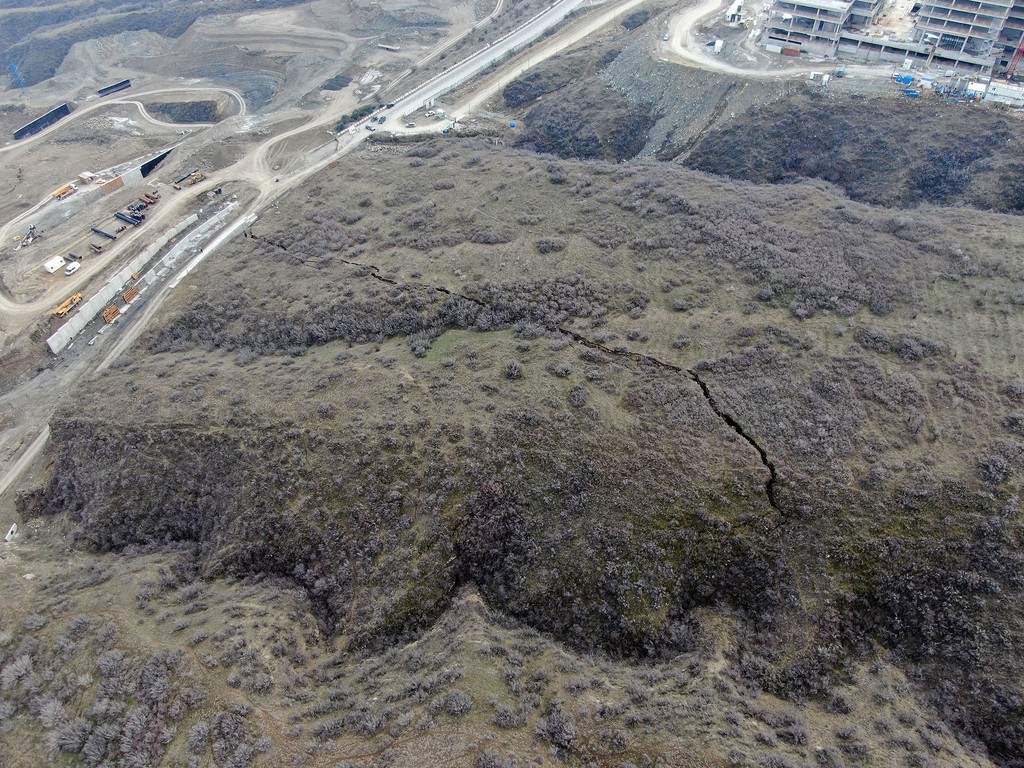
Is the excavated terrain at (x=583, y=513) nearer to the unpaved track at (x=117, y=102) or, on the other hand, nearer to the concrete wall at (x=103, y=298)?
the concrete wall at (x=103, y=298)

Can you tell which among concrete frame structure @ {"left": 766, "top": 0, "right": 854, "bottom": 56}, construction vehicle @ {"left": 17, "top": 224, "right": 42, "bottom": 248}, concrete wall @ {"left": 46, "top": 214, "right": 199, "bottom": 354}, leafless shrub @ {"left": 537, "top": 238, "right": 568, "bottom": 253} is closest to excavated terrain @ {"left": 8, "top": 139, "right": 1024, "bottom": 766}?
leafless shrub @ {"left": 537, "top": 238, "right": 568, "bottom": 253}

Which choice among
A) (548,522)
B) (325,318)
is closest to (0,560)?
(325,318)

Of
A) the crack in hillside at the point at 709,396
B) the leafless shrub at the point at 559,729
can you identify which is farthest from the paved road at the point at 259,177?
the leafless shrub at the point at 559,729

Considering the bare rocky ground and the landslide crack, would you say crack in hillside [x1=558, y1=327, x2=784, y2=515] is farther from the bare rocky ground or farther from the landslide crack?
the bare rocky ground

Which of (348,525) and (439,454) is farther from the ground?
(439,454)

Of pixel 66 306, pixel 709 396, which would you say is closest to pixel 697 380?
pixel 709 396

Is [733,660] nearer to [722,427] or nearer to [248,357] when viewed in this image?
[722,427]
